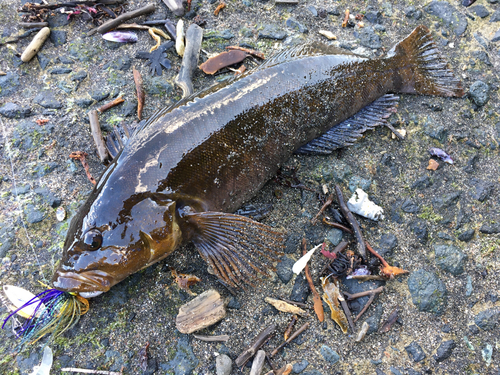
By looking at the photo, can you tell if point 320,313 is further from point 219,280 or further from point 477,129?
point 477,129

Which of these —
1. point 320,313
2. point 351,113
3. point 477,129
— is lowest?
point 320,313

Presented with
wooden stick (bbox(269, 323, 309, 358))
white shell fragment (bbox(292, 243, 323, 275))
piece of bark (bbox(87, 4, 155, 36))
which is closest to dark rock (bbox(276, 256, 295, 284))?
white shell fragment (bbox(292, 243, 323, 275))

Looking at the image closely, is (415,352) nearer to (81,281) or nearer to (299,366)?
(299,366)

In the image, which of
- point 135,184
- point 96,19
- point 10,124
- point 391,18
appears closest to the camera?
point 135,184

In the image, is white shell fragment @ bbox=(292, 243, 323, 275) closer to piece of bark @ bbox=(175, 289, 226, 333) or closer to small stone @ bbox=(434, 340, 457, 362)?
piece of bark @ bbox=(175, 289, 226, 333)

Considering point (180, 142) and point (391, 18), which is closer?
point (180, 142)

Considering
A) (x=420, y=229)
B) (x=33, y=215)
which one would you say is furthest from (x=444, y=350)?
(x=33, y=215)

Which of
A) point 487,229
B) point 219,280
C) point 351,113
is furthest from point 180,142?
point 487,229

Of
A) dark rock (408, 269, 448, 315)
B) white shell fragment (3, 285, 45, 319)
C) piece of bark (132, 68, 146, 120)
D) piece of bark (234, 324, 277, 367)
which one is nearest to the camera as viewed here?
piece of bark (234, 324, 277, 367)
